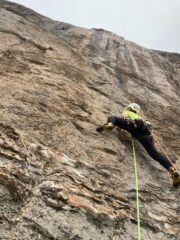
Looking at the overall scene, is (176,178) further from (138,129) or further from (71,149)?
(71,149)

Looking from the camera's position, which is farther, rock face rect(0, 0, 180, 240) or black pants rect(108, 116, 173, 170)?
black pants rect(108, 116, 173, 170)

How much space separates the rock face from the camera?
585cm

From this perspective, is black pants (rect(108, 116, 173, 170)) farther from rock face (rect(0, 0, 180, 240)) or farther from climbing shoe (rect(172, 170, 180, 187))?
climbing shoe (rect(172, 170, 180, 187))

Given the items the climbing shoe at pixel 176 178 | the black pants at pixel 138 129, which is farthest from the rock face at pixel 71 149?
the black pants at pixel 138 129

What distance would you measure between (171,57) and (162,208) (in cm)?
1613

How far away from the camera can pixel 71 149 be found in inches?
299

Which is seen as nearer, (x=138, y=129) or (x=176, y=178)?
(x=176, y=178)

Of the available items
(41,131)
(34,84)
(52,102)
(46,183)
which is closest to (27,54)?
(34,84)

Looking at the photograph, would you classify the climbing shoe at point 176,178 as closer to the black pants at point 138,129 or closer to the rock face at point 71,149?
the rock face at point 71,149

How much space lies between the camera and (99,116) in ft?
31.7

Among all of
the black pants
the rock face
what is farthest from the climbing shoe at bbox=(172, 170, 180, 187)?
the black pants

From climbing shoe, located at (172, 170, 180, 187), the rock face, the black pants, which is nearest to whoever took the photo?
the rock face

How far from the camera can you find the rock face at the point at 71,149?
5.85 metres

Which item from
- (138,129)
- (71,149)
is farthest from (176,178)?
(71,149)
